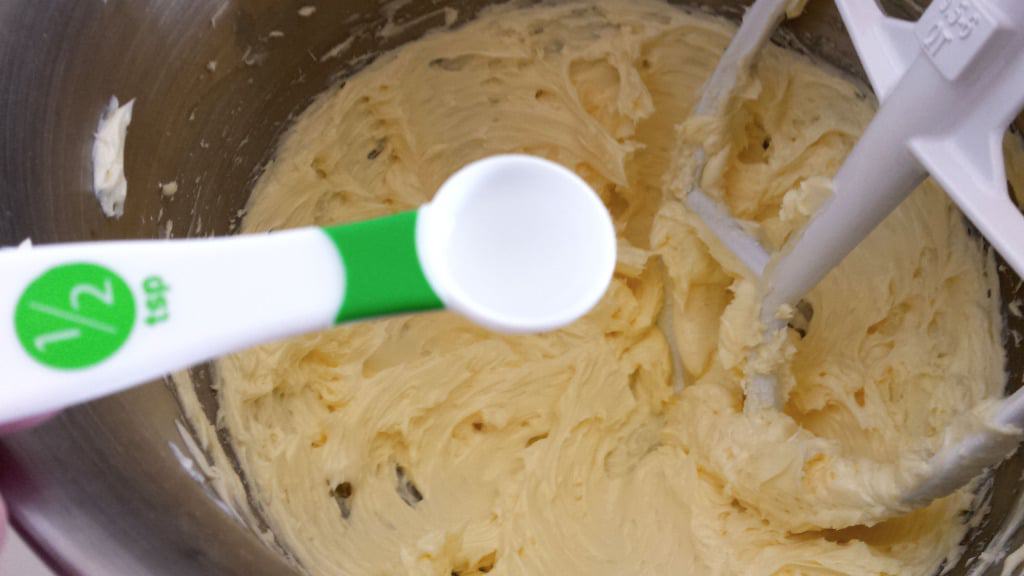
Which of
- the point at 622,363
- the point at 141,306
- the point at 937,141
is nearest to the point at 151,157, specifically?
the point at 141,306

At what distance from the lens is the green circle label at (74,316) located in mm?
609

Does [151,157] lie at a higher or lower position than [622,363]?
higher

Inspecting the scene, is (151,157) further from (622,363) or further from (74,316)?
(622,363)

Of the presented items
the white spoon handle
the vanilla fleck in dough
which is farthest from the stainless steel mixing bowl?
the white spoon handle

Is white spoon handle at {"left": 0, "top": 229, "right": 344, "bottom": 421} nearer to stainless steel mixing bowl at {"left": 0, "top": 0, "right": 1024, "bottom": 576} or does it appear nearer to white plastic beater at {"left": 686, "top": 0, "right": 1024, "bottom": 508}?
stainless steel mixing bowl at {"left": 0, "top": 0, "right": 1024, "bottom": 576}

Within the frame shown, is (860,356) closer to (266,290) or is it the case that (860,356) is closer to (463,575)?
(463,575)

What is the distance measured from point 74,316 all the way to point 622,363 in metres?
1.04

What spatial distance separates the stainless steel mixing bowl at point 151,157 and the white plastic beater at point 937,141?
26 cm

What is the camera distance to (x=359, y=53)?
1332 mm

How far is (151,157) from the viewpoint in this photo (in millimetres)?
1055

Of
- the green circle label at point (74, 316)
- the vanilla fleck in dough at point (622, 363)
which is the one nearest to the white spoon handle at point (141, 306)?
the green circle label at point (74, 316)

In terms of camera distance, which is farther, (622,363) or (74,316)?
(622,363)

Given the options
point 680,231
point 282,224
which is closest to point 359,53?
point 282,224

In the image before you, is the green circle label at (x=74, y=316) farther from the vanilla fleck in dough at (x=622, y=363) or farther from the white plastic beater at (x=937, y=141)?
the white plastic beater at (x=937, y=141)
